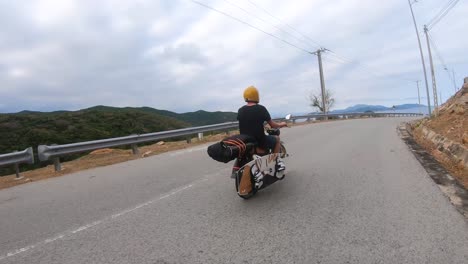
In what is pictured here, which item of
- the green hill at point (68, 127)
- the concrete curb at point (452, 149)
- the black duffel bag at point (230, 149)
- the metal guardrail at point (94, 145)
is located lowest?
the concrete curb at point (452, 149)

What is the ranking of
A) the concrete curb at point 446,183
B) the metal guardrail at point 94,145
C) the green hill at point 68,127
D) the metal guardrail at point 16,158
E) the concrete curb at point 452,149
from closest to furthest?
the concrete curb at point 446,183 < the concrete curb at point 452,149 < the metal guardrail at point 16,158 < the metal guardrail at point 94,145 < the green hill at point 68,127

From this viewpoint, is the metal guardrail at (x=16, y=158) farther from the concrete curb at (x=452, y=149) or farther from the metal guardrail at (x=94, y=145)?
the concrete curb at (x=452, y=149)

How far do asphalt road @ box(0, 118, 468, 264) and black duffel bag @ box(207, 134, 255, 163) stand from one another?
2.45 ft

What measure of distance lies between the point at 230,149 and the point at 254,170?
534 millimetres

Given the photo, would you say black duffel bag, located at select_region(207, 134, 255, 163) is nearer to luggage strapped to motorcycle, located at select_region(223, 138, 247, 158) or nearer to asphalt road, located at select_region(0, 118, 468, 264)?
luggage strapped to motorcycle, located at select_region(223, 138, 247, 158)

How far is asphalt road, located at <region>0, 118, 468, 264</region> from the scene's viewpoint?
12.3ft

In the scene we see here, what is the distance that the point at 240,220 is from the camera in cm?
484

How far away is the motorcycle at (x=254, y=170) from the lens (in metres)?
5.61

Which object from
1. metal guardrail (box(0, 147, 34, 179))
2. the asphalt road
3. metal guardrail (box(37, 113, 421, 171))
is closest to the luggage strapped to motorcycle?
the asphalt road

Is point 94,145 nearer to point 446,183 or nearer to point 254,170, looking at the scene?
point 254,170

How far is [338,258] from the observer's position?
3.57 meters

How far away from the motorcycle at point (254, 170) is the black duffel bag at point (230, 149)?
0.36 feet

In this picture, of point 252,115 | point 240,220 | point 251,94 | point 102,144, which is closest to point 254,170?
point 252,115

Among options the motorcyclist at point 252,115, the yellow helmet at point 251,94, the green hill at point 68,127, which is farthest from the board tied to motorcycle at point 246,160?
the green hill at point 68,127
